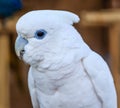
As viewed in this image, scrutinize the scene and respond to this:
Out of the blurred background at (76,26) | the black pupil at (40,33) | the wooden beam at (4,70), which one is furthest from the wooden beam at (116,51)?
the black pupil at (40,33)

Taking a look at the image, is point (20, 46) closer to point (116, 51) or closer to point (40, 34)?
point (40, 34)

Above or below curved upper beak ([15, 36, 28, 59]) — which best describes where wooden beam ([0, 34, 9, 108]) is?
below

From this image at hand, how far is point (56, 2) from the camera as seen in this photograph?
1.95m

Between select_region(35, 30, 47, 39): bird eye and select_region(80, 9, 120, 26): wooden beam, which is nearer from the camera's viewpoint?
select_region(35, 30, 47, 39): bird eye

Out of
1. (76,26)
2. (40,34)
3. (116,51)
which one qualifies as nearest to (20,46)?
(40,34)

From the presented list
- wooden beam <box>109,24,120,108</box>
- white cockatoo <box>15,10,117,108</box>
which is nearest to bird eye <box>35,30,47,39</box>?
white cockatoo <box>15,10,117,108</box>

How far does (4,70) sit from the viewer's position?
60.9 inches

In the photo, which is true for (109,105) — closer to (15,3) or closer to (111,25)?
(111,25)

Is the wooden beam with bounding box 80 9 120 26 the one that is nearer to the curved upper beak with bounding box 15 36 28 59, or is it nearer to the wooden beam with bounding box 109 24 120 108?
the wooden beam with bounding box 109 24 120 108

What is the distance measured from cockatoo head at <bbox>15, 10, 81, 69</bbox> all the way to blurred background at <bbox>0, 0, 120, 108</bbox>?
865 mm

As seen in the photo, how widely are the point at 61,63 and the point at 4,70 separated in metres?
0.97

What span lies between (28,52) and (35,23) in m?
0.04

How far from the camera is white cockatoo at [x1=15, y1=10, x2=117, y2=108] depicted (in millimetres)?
582

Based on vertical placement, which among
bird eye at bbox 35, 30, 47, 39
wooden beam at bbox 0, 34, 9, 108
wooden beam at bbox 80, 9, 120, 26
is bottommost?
wooden beam at bbox 0, 34, 9, 108
